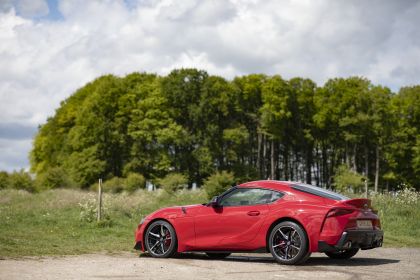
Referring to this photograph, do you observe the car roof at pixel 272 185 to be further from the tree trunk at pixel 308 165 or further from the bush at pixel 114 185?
the tree trunk at pixel 308 165

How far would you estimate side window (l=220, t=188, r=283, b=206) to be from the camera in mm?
11414

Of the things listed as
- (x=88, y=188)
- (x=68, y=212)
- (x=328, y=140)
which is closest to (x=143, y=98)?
(x=88, y=188)

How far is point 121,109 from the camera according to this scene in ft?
200

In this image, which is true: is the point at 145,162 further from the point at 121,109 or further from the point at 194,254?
the point at 194,254


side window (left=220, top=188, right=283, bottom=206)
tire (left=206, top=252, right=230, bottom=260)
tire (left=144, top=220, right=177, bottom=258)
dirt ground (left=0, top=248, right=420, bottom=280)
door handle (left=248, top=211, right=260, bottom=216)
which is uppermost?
side window (left=220, top=188, right=283, bottom=206)

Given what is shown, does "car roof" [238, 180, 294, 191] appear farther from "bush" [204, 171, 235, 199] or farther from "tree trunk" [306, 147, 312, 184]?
"tree trunk" [306, 147, 312, 184]

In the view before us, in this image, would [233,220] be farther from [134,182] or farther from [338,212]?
[134,182]

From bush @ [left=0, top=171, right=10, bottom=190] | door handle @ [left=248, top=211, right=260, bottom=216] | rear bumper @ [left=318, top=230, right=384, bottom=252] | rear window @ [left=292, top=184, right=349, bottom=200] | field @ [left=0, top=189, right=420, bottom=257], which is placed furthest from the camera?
bush @ [left=0, top=171, right=10, bottom=190]

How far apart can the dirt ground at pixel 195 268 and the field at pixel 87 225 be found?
67.7 inches

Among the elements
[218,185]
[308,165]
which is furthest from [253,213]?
[308,165]

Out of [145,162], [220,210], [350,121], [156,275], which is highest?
[350,121]

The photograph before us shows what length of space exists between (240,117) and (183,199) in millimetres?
32541

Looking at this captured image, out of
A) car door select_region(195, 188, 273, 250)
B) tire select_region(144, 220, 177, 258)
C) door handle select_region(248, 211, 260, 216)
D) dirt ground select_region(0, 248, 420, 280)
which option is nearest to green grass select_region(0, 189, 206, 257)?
→ tire select_region(144, 220, 177, 258)

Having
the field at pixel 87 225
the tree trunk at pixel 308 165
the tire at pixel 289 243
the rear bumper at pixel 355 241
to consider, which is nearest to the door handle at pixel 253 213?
the tire at pixel 289 243
